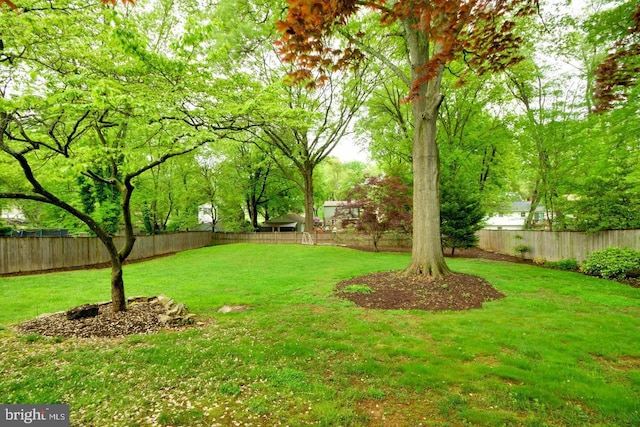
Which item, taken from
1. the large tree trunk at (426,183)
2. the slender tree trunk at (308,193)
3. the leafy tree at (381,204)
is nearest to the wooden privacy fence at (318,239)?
the slender tree trunk at (308,193)

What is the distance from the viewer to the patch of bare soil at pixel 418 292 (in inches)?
265

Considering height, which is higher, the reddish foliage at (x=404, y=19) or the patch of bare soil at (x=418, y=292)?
the reddish foliage at (x=404, y=19)

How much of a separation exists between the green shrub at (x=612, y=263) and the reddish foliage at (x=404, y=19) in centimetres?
926

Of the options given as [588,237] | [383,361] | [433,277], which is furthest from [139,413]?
[588,237]

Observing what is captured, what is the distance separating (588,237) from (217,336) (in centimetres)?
1413

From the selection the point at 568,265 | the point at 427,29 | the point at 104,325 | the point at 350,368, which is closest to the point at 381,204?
the point at 568,265

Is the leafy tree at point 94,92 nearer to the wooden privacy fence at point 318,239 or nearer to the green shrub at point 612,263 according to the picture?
the green shrub at point 612,263

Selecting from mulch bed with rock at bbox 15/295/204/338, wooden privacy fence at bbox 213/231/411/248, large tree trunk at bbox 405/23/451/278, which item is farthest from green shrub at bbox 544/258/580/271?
mulch bed with rock at bbox 15/295/204/338

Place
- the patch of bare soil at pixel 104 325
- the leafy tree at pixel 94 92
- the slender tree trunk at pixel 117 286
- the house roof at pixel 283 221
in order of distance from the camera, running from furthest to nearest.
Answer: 1. the house roof at pixel 283 221
2. the slender tree trunk at pixel 117 286
3. the patch of bare soil at pixel 104 325
4. the leafy tree at pixel 94 92

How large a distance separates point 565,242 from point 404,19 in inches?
532

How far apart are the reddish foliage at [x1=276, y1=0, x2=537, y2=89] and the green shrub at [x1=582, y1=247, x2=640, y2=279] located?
9.26 m

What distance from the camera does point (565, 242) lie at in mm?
12914

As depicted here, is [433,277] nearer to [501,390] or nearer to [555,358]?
[555,358]

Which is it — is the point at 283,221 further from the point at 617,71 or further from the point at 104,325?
the point at 617,71
